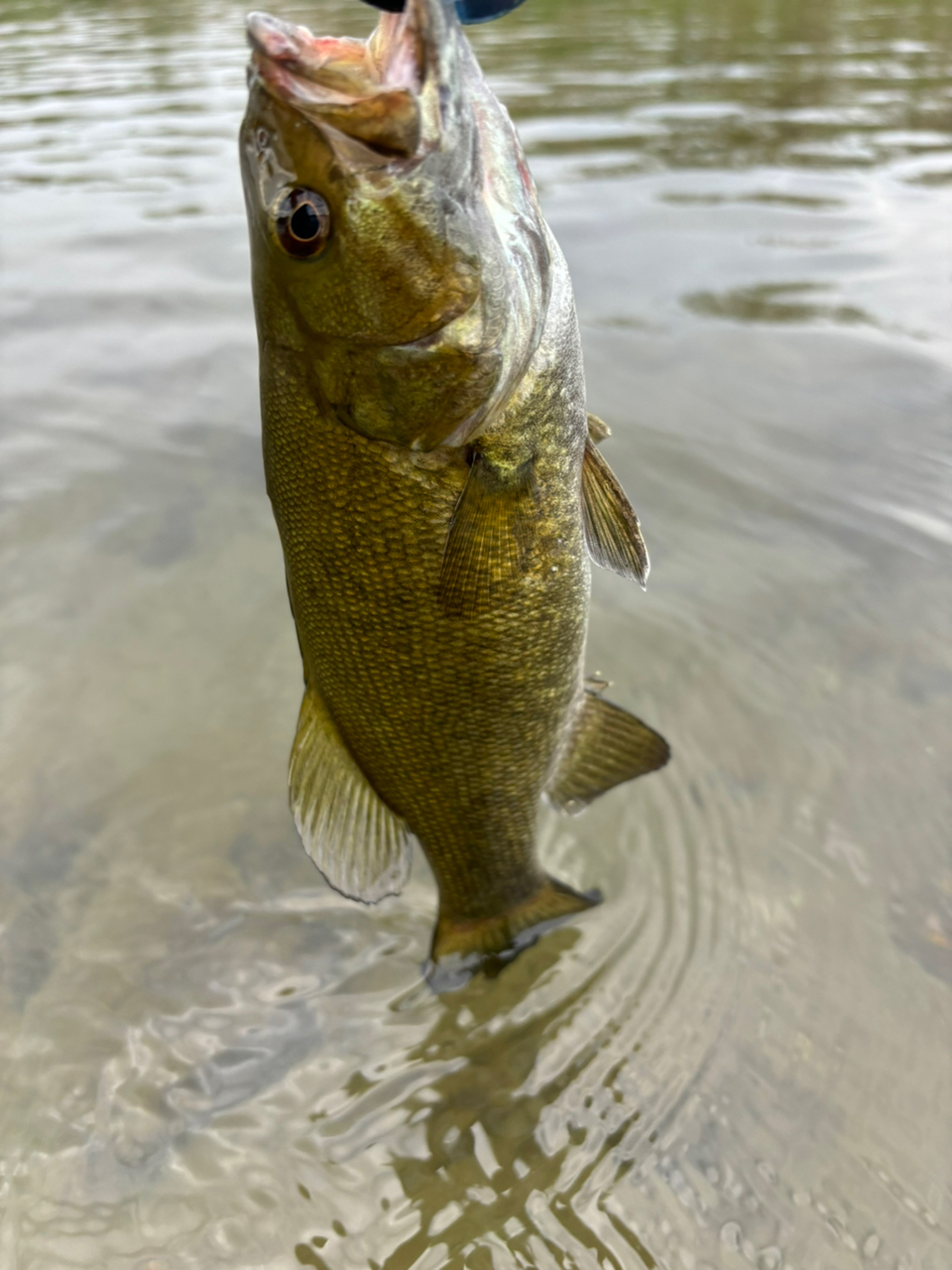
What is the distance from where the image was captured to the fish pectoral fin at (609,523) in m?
A: 2.21

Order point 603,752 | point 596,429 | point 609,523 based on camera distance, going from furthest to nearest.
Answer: point 603,752, point 596,429, point 609,523

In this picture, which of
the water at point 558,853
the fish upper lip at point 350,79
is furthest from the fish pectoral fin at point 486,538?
the water at point 558,853

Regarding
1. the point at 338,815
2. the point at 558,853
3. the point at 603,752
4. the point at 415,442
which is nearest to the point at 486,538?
the point at 415,442

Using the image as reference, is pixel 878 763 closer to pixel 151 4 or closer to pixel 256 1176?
pixel 256 1176

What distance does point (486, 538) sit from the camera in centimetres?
197

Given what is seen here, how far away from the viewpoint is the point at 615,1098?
269 cm

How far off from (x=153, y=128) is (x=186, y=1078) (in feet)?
36.3

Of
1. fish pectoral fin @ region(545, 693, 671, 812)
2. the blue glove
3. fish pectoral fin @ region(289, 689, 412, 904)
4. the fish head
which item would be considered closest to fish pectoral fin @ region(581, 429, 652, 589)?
the fish head

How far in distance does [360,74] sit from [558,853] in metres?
2.49

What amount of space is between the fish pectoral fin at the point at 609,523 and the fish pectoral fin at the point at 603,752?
0.52 m

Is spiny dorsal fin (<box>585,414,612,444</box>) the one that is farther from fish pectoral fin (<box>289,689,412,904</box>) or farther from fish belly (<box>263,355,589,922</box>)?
fish pectoral fin (<box>289,689,412,904</box>)

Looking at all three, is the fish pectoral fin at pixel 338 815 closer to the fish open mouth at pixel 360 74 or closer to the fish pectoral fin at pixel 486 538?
the fish pectoral fin at pixel 486 538

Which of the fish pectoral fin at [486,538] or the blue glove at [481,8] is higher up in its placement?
the blue glove at [481,8]

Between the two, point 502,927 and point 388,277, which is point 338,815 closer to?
point 502,927
